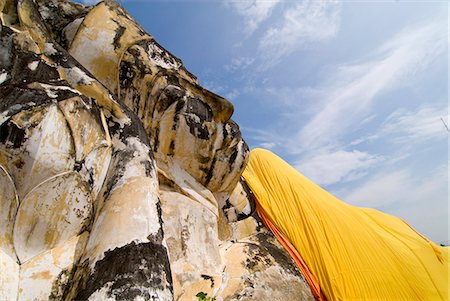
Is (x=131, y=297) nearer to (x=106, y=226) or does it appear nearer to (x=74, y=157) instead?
(x=106, y=226)

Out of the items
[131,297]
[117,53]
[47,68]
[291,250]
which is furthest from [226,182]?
[131,297]

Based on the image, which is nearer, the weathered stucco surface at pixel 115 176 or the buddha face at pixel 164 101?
the weathered stucco surface at pixel 115 176

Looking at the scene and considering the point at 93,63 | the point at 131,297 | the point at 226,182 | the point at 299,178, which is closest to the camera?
the point at 131,297

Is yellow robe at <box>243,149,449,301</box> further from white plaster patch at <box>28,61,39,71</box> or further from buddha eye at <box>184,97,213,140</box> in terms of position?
white plaster patch at <box>28,61,39,71</box>

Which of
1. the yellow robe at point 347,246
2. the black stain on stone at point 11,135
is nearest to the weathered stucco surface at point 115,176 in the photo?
the black stain on stone at point 11,135

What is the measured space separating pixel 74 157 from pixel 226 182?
70.8 inches

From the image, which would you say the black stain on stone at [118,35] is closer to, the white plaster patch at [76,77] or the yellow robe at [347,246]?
the white plaster patch at [76,77]

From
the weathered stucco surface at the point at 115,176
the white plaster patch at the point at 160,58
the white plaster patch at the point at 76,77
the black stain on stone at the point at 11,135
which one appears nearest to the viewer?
the weathered stucco surface at the point at 115,176

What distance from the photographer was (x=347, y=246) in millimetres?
3729

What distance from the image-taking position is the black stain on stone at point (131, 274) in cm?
177

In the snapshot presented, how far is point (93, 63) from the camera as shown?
11.8ft

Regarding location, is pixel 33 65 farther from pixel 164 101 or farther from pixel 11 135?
pixel 164 101

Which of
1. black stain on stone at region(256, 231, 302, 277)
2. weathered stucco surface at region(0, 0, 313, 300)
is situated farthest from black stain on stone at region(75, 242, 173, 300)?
black stain on stone at region(256, 231, 302, 277)

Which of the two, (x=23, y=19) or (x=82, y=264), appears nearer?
(x=82, y=264)
